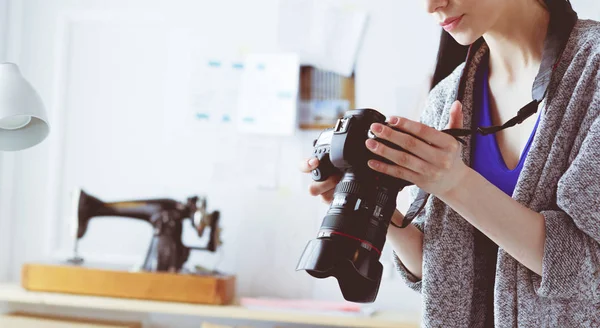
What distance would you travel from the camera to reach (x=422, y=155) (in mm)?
656

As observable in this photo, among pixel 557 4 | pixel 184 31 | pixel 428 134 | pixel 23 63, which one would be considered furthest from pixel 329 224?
pixel 23 63

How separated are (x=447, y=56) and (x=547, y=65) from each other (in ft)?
0.77

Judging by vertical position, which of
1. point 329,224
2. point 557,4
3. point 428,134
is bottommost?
point 329,224

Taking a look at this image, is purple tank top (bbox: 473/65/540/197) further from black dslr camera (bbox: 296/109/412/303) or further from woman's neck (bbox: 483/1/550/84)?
black dslr camera (bbox: 296/109/412/303)

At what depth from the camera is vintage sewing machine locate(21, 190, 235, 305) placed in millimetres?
1594

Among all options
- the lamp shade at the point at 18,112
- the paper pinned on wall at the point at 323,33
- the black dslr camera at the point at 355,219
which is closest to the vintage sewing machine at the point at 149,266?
the paper pinned on wall at the point at 323,33

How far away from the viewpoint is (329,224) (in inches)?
27.8

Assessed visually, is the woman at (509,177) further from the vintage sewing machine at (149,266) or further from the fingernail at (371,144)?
the vintage sewing machine at (149,266)

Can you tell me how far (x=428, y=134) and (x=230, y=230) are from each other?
3.99 ft

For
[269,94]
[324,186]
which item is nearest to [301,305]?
[269,94]

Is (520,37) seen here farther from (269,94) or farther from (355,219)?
(269,94)

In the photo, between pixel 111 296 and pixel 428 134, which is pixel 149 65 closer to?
pixel 111 296

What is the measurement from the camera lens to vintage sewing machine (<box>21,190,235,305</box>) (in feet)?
3.02

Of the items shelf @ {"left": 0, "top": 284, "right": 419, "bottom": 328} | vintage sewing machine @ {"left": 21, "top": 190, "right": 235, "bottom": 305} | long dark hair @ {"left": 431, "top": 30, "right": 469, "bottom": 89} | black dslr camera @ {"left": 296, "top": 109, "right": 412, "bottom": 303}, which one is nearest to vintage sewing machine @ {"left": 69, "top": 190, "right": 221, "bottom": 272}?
vintage sewing machine @ {"left": 21, "top": 190, "right": 235, "bottom": 305}
